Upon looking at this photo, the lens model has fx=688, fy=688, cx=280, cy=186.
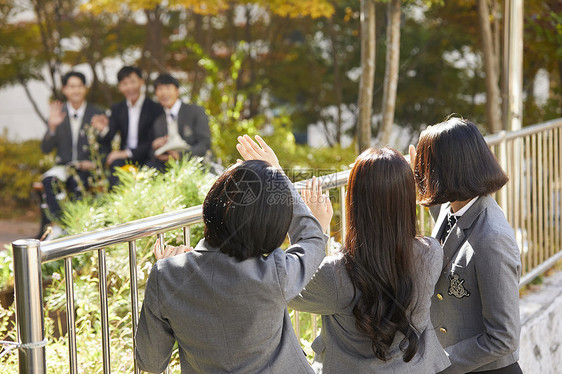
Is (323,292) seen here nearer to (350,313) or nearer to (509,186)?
(350,313)

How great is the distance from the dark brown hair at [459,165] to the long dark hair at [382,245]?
24 cm

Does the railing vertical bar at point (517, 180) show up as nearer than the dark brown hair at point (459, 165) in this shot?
No

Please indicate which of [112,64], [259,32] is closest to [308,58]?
[259,32]

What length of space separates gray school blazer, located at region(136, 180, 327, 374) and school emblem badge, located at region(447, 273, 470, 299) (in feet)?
1.95

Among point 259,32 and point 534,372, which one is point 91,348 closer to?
point 534,372

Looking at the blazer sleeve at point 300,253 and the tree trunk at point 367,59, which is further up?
the tree trunk at point 367,59

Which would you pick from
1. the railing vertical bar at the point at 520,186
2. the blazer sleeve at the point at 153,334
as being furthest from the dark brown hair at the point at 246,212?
the railing vertical bar at the point at 520,186

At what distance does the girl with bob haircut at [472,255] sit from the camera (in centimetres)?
202

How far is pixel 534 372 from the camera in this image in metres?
3.84

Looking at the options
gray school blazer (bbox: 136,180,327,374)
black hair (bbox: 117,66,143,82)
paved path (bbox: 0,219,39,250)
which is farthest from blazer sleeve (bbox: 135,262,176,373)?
paved path (bbox: 0,219,39,250)

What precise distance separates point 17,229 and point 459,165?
7911 millimetres

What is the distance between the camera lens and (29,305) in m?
1.76

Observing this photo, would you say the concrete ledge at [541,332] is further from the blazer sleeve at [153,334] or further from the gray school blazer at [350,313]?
the blazer sleeve at [153,334]

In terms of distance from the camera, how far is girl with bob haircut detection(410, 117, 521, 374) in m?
2.02
